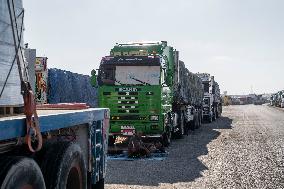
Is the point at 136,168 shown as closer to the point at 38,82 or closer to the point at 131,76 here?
the point at 131,76

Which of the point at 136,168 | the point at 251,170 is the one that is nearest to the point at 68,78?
the point at 136,168

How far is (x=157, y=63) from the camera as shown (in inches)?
556

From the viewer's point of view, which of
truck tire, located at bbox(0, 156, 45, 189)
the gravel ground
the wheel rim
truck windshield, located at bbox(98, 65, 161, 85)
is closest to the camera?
truck tire, located at bbox(0, 156, 45, 189)

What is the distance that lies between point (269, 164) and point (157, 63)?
4.84m

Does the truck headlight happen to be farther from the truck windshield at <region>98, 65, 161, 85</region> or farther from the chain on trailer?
the chain on trailer

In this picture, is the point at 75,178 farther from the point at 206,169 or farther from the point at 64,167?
the point at 206,169

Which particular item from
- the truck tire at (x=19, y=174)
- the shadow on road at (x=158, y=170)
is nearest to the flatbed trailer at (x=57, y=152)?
the truck tire at (x=19, y=174)

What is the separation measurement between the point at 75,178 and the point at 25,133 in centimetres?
153

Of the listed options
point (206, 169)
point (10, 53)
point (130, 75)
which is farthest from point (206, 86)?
point (10, 53)

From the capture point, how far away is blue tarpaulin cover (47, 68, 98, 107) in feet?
65.4

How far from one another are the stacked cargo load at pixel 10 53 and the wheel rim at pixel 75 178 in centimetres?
104

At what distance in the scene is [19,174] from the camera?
129 inches

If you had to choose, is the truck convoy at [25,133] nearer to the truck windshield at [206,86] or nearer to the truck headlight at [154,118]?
the truck headlight at [154,118]

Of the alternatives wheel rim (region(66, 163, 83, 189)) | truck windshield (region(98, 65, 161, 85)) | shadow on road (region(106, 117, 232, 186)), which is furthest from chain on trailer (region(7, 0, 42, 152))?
truck windshield (region(98, 65, 161, 85))
